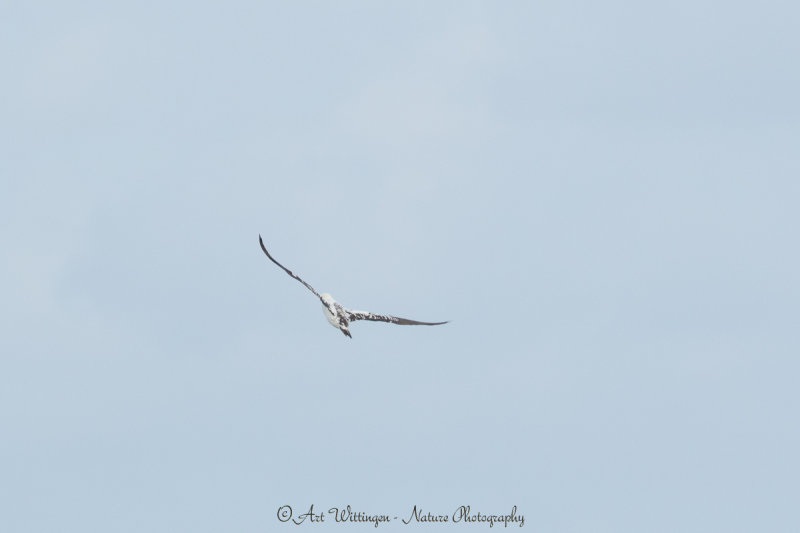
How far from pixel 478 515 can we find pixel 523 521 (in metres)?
6.59

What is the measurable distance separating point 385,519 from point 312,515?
18.6ft

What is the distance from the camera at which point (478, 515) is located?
107m

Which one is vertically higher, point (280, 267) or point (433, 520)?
point (280, 267)

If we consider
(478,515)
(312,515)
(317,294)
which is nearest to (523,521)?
(478,515)

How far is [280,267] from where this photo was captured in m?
99.0

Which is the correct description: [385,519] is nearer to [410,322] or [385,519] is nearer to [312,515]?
[312,515]

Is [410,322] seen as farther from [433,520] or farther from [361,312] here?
[433,520]

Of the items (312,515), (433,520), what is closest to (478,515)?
(433,520)

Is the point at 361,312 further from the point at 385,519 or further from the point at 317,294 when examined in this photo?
the point at 385,519

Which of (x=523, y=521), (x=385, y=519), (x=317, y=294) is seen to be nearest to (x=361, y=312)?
(x=317, y=294)

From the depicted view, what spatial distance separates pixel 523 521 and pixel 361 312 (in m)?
21.0

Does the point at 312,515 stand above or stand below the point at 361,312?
below

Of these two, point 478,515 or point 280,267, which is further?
point 478,515

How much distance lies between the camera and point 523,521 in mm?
112625
